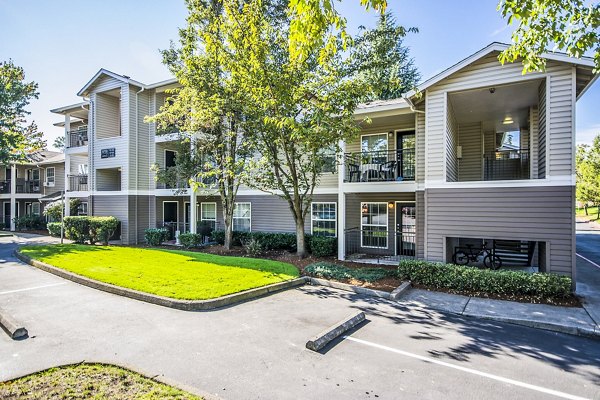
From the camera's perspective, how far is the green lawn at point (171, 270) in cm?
841

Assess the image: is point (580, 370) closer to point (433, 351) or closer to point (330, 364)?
point (433, 351)

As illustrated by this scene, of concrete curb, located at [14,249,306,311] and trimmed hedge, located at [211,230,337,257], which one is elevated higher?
trimmed hedge, located at [211,230,337,257]

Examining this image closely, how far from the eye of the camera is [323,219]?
1577cm

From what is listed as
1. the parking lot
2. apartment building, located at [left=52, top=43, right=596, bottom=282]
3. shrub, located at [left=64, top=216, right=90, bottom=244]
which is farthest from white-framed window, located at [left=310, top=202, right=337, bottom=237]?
shrub, located at [left=64, top=216, right=90, bottom=244]

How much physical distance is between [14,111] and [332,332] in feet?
105

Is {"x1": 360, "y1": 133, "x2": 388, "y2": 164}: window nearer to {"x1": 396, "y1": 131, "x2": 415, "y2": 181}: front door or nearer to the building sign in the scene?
{"x1": 396, "y1": 131, "x2": 415, "y2": 181}: front door

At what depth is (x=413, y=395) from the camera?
4.14 meters

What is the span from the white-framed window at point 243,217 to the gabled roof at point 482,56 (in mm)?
10311

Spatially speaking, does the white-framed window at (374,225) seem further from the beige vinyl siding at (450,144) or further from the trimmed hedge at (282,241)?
the beige vinyl siding at (450,144)

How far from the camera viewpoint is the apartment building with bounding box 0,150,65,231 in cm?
2858

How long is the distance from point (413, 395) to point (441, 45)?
1676 centimetres

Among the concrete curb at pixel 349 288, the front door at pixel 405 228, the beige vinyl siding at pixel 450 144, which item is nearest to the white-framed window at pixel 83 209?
the concrete curb at pixel 349 288

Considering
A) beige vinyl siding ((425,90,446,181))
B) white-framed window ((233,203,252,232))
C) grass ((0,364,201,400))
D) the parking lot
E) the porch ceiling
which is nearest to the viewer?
grass ((0,364,201,400))

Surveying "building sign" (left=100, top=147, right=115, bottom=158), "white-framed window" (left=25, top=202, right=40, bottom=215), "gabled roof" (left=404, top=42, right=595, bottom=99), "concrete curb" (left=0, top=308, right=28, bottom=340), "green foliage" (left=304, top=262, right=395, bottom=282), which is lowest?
"green foliage" (left=304, top=262, right=395, bottom=282)
